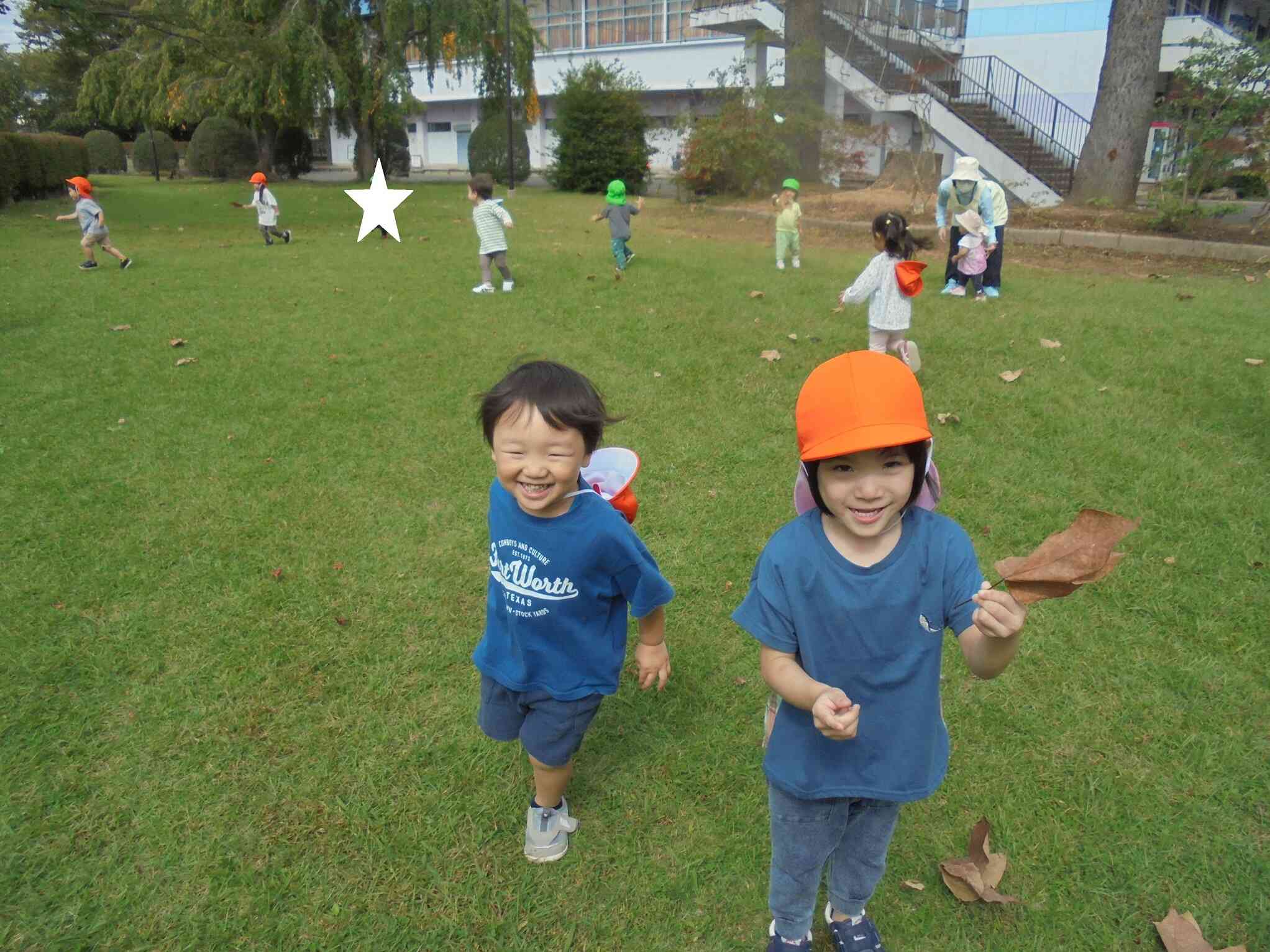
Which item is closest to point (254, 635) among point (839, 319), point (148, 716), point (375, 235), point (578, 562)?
point (148, 716)

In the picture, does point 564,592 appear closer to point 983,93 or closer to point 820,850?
point 820,850

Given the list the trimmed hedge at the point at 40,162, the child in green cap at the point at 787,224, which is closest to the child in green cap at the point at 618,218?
the child in green cap at the point at 787,224

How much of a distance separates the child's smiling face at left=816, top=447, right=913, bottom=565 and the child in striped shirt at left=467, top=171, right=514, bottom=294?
8.17m

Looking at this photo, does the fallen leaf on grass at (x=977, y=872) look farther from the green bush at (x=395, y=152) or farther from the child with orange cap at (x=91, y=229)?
the green bush at (x=395, y=152)

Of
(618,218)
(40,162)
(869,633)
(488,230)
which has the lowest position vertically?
(869,633)

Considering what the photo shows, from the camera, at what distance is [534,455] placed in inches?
86.1

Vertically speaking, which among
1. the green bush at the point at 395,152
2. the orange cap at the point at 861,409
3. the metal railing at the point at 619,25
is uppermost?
the metal railing at the point at 619,25

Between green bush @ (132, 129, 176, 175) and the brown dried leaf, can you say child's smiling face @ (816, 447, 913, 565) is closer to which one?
the brown dried leaf

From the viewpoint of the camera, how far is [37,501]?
4.65 m

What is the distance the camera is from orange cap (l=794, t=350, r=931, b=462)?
5.39 feet

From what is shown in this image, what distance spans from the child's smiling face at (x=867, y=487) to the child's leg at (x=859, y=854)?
2.30ft

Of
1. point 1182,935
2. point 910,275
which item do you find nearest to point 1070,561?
point 1182,935

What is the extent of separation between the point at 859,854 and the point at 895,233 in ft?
16.4

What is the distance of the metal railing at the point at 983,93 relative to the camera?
19875 mm
